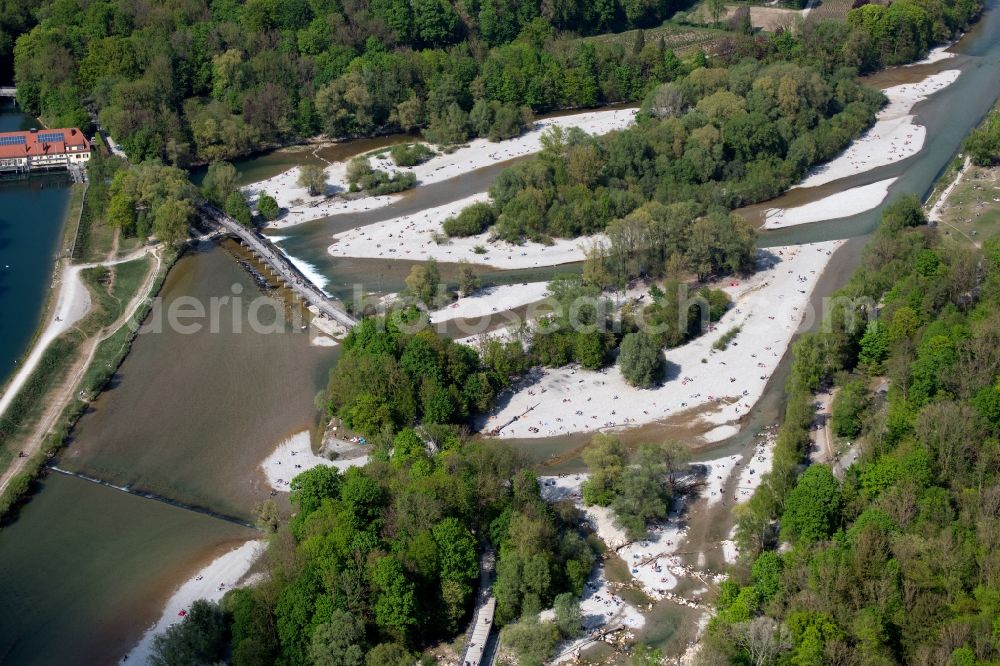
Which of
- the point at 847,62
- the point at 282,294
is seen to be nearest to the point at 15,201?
the point at 282,294

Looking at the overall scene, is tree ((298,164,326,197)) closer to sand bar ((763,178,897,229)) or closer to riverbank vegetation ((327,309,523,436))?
riverbank vegetation ((327,309,523,436))

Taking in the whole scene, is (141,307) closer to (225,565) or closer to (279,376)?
(279,376)

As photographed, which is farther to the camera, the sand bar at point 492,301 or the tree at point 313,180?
the tree at point 313,180

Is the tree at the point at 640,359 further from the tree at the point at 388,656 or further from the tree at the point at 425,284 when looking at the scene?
the tree at the point at 388,656

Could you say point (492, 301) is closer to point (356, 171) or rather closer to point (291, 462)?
point (291, 462)

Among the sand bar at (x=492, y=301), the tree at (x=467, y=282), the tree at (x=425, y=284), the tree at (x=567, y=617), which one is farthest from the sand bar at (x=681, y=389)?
the tree at (x=567, y=617)

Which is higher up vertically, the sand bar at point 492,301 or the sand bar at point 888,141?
the sand bar at point 888,141

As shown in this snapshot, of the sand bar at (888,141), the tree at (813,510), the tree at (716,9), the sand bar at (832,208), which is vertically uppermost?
the tree at (716,9)

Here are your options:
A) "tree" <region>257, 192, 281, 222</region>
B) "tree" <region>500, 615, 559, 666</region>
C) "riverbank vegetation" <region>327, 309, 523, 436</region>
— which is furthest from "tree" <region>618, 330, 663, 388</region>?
"tree" <region>257, 192, 281, 222</region>
